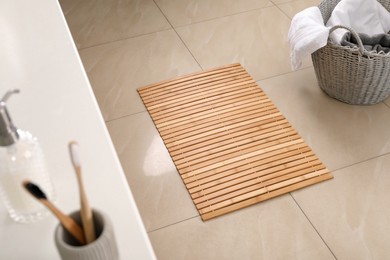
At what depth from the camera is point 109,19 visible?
2.68 metres

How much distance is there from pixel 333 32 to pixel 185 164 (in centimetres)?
83

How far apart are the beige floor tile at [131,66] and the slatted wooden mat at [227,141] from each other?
8 centimetres

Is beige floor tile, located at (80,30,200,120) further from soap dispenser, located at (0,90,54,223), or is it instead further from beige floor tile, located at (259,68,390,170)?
soap dispenser, located at (0,90,54,223)

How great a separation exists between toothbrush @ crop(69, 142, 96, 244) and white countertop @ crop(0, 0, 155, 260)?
0.10 meters

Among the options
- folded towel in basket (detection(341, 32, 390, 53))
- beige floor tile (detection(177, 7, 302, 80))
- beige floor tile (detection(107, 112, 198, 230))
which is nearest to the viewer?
beige floor tile (detection(107, 112, 198, 230))

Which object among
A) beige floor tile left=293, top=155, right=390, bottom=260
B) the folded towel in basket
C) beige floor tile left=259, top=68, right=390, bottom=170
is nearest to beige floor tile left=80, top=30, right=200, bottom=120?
beige floor tile left=259, top=68, right=390, bottom=170

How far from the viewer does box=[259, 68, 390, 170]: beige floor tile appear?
6.04 feet

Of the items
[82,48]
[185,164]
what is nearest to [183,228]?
[185,164]

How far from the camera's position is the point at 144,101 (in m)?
2.10

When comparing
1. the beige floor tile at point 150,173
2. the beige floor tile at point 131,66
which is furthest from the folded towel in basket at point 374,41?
the beige floor tile at point 150,173

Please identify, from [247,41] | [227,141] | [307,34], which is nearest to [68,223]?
[227,141]

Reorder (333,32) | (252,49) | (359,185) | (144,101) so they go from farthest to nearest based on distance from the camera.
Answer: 1. (252,49)
2. (144,101)
3. (333,32)
4. (359,185)

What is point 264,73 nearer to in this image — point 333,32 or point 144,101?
point 333,32

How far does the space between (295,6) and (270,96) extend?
35.1 inches
